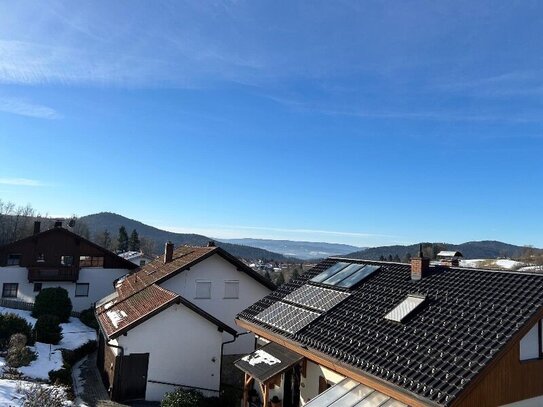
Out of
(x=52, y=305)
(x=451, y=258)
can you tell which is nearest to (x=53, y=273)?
(x=52, y=305)

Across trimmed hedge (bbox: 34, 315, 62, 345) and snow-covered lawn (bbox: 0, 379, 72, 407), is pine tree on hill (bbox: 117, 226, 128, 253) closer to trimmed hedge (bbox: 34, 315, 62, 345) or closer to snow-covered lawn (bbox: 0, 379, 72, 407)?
trimmed hedge (bbox: 34, 315, 62, 345)

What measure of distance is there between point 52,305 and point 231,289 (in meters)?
16.9

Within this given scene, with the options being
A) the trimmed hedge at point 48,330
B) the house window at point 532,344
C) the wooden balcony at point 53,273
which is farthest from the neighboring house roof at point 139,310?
the wooden balcony at point 53,273

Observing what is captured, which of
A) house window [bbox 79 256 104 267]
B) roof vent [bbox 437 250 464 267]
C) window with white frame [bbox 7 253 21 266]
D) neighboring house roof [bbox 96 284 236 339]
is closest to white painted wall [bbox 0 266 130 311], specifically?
window with white frame [bbox 7 253 21 266]

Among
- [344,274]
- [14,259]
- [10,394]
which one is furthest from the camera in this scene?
[14,259]

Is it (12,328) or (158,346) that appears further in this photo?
(12,328)

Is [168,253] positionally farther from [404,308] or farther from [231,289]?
[404,308]

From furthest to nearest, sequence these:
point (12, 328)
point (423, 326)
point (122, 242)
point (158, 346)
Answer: point (122, 242), point (12, 328), point (158, 346), point (423, 326)

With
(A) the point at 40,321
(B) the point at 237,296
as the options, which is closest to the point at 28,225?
(A) the point at 40,321

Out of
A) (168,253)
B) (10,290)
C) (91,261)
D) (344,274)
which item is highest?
(168,253)

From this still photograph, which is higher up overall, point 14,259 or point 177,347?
point 14,259

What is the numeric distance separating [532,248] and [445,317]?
145661 mm

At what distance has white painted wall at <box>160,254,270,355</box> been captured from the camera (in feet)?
82.7

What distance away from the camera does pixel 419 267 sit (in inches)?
571
